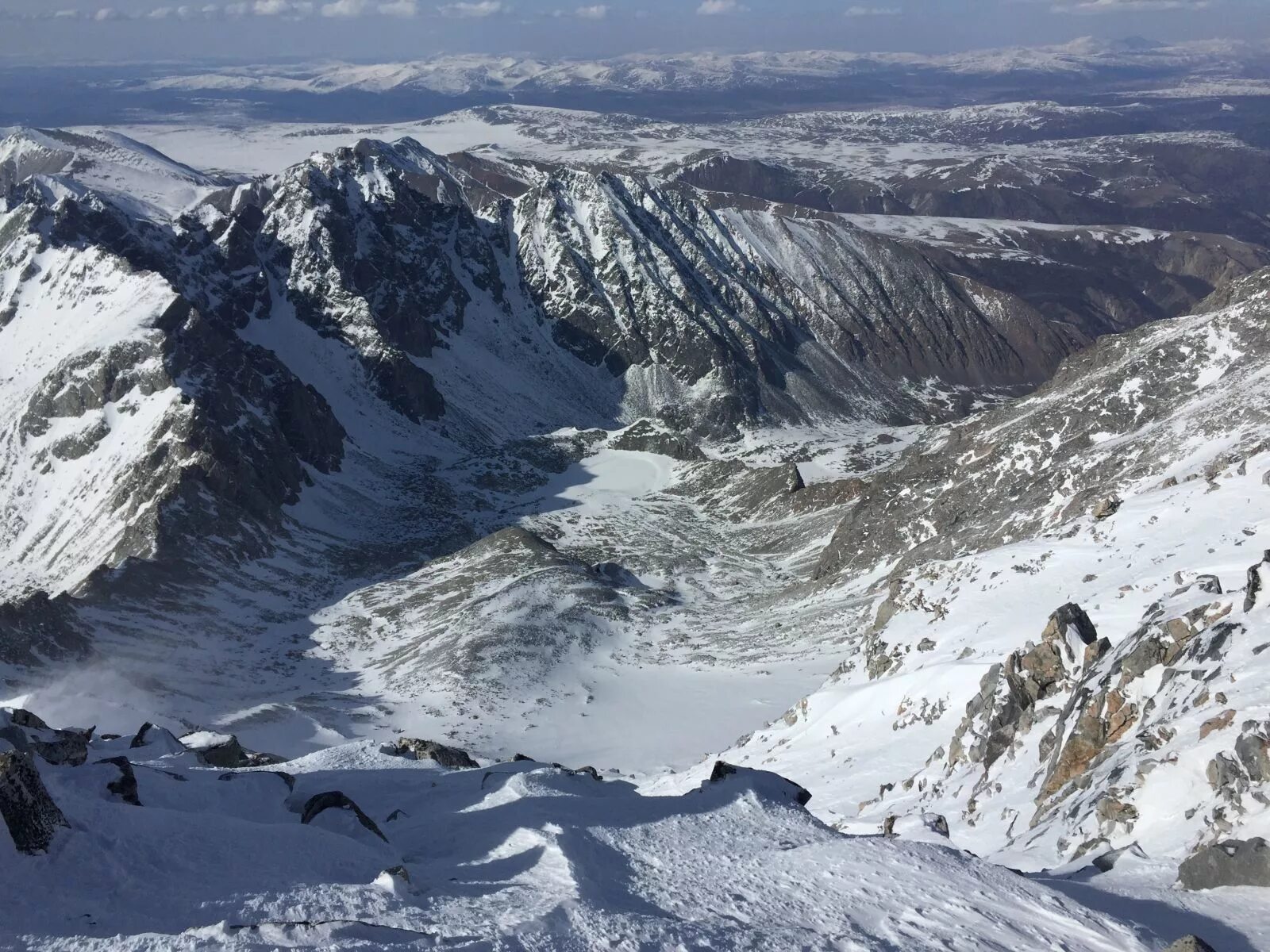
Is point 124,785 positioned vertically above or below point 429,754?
above

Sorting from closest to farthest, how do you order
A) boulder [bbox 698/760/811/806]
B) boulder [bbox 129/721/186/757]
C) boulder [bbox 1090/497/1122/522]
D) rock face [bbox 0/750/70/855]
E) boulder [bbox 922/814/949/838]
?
rock face [bbox 0/750/70/855], boulder [bbox 922/814/949/838], boulder [bbox 698/760/811/806], boulder [bbox 129/721/186/757], boulder [bbox 1090/497/1122/522]

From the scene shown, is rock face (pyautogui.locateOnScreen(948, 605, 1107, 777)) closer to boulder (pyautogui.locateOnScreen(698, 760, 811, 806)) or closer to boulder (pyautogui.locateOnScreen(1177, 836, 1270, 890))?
boulder (pyautogui.locateOnScreen(698, 760, 811, 806))

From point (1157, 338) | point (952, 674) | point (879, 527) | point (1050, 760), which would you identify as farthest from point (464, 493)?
point (1050, 760)

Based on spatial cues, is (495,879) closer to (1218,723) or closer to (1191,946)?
(1191,946)

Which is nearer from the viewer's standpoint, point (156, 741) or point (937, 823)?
point (937, 823)

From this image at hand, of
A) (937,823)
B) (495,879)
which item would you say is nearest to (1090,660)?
(937,823)

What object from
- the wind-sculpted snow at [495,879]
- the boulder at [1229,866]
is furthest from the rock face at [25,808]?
the boulder at [1229,866]

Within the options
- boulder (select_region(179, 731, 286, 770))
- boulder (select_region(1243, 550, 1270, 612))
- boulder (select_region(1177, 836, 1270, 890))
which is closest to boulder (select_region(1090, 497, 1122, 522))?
boulder (select_region(1243, 550, 1270, 612))

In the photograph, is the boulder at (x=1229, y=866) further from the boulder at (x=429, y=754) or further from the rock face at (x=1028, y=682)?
the boulder at (x=429, y=754)
